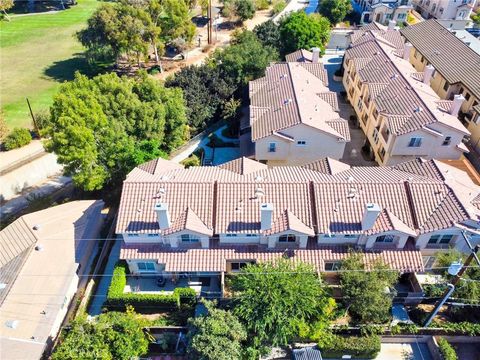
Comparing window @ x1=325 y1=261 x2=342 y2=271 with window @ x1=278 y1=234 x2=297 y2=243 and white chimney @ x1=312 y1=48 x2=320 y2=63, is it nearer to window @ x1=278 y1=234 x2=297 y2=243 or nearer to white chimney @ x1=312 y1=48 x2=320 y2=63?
window @ x1=278 y1=234 x2=297 y2=243

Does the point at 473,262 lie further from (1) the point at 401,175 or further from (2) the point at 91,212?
(2) the point at 91,212

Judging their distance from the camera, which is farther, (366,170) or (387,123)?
(387,123)

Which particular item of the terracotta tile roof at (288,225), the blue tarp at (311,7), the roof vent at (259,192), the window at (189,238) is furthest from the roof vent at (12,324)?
the blue tarp at (311,7)

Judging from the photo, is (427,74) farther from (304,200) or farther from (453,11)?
(453,11)

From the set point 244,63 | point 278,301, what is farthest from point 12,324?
point 244,63

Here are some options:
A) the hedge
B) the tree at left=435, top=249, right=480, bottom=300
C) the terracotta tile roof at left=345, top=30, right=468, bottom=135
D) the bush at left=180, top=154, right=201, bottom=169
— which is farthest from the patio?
the terracotta tile roof at left=345, top=30, right=468, bottom=135

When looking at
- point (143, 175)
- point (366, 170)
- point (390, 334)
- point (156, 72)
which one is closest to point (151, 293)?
point (143, 175)
